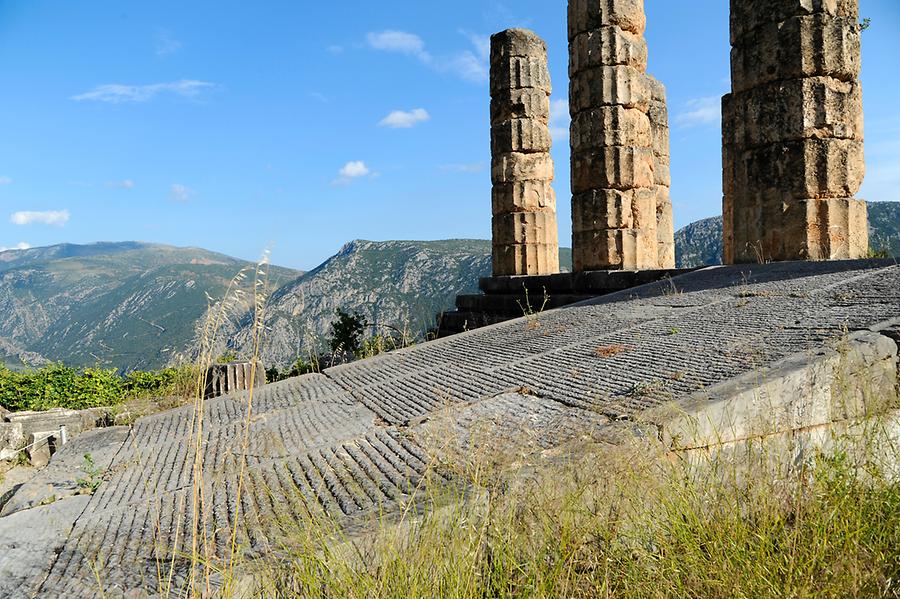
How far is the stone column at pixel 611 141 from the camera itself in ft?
35.0

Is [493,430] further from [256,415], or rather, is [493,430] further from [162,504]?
[256,415]

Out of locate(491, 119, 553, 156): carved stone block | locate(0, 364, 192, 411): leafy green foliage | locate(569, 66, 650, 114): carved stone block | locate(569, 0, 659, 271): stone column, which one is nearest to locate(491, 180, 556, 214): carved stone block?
locate(491, 119, 553, 156): carved stone block

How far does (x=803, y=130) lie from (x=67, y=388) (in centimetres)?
1028

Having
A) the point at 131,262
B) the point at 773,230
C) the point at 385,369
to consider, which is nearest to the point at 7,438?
the point at 385,369

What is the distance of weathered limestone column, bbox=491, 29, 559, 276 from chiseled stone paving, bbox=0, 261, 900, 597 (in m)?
6.70

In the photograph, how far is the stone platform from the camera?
367 inches

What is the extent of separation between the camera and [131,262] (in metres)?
199

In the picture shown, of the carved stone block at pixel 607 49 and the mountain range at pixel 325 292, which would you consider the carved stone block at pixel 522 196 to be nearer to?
the carved stone block at pixel 607 49

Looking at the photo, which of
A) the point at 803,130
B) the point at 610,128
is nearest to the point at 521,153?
the point at 610,128

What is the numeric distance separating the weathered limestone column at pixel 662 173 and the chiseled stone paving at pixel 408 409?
789 cm

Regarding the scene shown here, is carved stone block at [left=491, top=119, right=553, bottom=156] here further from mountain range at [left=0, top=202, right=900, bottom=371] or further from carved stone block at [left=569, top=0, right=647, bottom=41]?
mountain range at [left=0, top=202, right=900, bottom=371]

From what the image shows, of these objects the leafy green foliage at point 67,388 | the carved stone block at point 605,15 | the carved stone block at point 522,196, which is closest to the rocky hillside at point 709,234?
the carved stone block at point 522,196

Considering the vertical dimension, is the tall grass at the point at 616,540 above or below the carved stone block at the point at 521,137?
below

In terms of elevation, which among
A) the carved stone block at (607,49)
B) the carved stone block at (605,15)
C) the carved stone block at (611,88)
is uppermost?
the carved stone block at (605,15)
